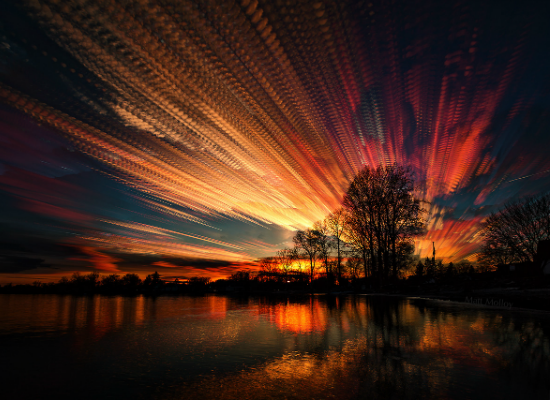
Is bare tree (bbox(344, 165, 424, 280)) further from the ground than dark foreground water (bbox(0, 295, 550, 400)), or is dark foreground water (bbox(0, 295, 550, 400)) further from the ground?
bare tree (bbox(344, 165, 424, 280))

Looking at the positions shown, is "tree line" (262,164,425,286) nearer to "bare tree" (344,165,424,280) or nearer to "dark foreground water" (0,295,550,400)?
"bare tree" (344,165,424,280)

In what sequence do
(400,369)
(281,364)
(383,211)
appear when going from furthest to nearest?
(383,211) < (281,364) < (400,369)

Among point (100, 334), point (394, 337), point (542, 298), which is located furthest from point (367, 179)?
point (100, 334)

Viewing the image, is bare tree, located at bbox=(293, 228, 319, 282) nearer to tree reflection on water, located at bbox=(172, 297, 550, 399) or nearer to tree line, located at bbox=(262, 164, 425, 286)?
tree line, located at bbox=(262, 164, 425, 286)

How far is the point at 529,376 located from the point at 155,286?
17300 centimetres

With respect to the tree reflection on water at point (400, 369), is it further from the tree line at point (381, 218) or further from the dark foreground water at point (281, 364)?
the tree line at point (381, 218)

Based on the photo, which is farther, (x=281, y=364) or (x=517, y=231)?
(x=517, y=231)

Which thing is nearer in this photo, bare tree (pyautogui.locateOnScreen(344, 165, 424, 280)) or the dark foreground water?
the dark foreground water

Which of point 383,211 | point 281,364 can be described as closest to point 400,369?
point 281,364

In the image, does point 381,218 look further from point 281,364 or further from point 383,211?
point 281,364

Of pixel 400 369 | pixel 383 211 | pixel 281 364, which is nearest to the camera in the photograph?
pixel 400 369

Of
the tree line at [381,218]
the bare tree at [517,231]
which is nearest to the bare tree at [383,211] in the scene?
the tree line at [381,218]

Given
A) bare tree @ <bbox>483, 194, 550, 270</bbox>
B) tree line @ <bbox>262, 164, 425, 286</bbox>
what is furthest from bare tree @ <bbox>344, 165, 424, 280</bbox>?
bare tree @ <bbox>483, 194, 550, 270</bbox>

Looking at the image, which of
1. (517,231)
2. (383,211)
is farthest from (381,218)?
(517,231)
